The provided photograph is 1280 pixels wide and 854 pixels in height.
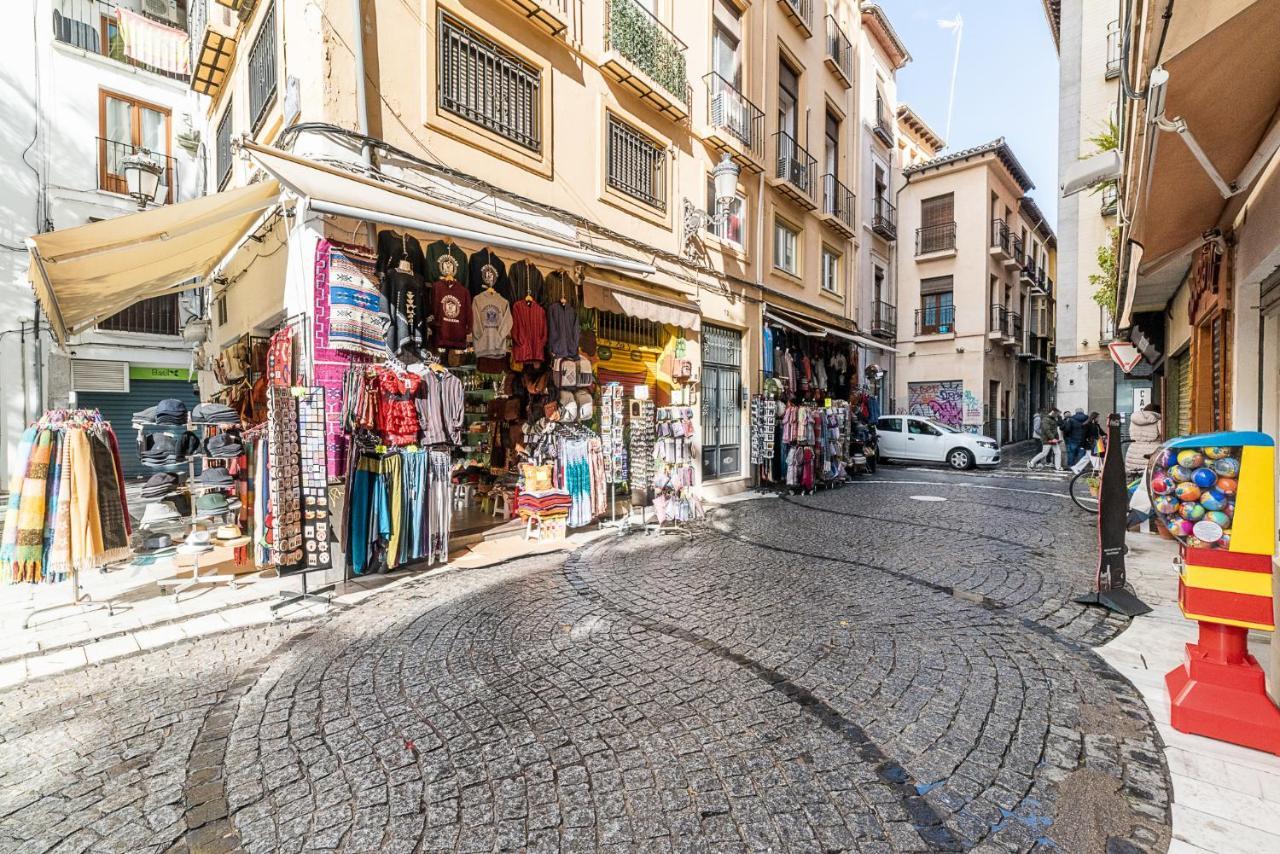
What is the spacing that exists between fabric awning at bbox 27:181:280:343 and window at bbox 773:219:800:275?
10.7 meters

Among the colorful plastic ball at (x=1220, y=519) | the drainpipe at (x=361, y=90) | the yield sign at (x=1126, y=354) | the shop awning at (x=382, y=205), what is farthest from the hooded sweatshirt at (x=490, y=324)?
the yield sign at (x=1126, y=354)

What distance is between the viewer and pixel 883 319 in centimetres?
2042

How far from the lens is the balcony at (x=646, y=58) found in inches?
347

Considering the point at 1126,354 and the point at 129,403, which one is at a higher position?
the point at 1126,354

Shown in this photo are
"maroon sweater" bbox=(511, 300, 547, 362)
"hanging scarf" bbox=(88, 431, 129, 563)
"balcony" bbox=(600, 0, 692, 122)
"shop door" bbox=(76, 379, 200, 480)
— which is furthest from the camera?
"shop door" bbox=(76, 379, 200, 480)

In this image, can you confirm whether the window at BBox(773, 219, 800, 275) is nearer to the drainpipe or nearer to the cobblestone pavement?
the drainpipe

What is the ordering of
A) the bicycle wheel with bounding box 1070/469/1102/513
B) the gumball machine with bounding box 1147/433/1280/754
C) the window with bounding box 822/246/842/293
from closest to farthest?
the gumball machine with bounding box 1147/433/1280/754 < the bicycle wheel with bounding box 1070/469/1102/513 < the window with bounding box 822/246/842/293

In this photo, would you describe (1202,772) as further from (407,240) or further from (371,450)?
(407,240)

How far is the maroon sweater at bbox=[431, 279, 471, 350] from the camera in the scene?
245 inches

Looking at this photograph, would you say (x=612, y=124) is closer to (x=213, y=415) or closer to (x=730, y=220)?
(x=730, y=220)

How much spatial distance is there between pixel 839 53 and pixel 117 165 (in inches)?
745

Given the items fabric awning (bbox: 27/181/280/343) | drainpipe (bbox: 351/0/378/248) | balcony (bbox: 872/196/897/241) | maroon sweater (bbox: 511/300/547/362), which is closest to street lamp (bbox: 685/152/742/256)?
maroon sweater (bbox: 511/300/547/362)

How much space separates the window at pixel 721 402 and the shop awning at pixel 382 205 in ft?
18.1

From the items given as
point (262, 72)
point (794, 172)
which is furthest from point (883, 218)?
point (262, 72)
